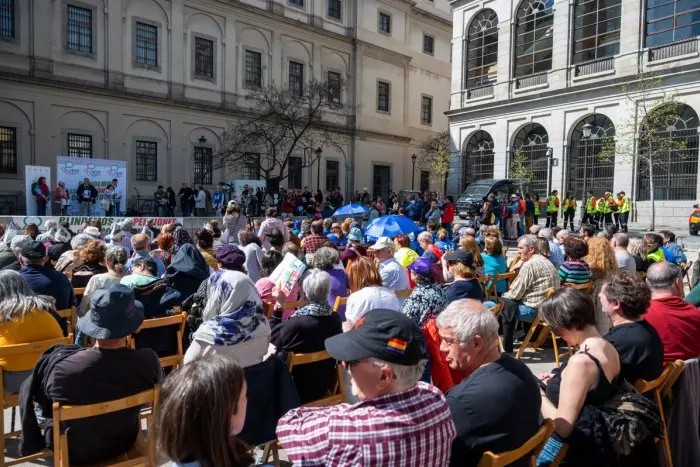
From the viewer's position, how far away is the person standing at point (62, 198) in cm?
2075

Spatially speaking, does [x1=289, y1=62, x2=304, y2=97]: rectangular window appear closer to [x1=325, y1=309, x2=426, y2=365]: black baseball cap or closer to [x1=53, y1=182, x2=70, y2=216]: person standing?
[x1=53, y1=182, x2=70, y2=216]: person standing

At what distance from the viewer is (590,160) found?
89.5ft

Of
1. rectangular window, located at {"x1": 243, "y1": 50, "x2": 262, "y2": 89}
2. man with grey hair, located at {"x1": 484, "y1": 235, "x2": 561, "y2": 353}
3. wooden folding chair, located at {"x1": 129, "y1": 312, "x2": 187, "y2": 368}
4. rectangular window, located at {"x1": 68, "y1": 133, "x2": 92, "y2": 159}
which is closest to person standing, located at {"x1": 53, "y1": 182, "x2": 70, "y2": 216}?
rectangular window, located at {"x1": 68, "y1": 133, "x2": 92, "y2": 159}

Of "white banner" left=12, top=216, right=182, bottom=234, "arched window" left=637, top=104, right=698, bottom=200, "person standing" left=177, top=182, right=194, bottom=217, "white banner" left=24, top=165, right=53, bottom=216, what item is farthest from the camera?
"person standing" left=177, top=182, right=194, bottom=217

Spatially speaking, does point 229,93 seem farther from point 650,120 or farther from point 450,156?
point 650,120

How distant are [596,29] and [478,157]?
938 cm

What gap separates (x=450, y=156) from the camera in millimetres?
34375

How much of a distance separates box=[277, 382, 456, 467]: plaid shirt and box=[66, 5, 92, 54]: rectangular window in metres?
27.5

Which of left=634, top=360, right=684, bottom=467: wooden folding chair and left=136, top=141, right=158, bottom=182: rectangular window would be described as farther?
left=136, top=141, right=158, bottom=182: rectangular window

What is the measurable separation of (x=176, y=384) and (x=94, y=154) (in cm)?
2706

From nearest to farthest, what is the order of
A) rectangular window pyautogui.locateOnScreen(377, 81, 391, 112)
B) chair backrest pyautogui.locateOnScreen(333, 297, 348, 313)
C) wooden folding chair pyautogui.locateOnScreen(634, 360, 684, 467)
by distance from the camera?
wooden folding chair pyautogui.locateOnScreen(634, 360, 684, 467), chair backrest pyautogui.locateOnScreen(333, 297, 348, 313), rectangular window pyautogui.locateOnScreen(377, 81, 391, 112)

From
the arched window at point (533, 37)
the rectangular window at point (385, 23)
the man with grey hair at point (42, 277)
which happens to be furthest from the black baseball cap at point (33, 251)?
the rectangular window at point (385, 23)

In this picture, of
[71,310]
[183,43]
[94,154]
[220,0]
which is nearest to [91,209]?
[94,154]

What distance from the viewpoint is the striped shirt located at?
21.6 ft
